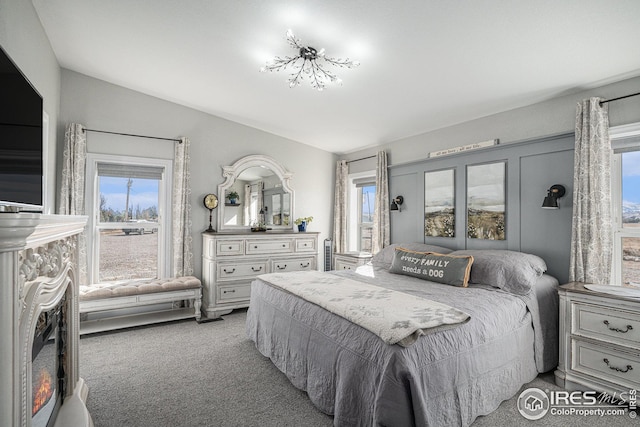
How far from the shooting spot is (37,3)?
104 inches

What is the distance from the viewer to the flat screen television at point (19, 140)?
148 cm

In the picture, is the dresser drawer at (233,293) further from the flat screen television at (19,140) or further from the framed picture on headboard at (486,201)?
the framed picture on headboard at (486,201)

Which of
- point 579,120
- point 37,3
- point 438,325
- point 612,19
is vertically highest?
point 37,3

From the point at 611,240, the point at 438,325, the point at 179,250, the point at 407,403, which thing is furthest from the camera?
the point at 179,250

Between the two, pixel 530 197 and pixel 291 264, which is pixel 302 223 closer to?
pixel 291 264

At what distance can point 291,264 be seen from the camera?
15.6 feet

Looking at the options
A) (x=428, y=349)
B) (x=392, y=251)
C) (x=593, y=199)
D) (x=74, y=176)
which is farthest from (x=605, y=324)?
(x=74, y=176)

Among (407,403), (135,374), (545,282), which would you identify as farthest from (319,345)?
(545,282)

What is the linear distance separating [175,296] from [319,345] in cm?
249

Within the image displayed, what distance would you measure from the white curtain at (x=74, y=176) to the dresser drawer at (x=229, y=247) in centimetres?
150

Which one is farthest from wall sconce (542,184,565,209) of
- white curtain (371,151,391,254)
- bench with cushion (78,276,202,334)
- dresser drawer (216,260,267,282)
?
bench with cushion (78,276,202,334)

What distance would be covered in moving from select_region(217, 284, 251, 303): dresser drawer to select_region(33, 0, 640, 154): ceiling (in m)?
2.41

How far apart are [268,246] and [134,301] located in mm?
1743

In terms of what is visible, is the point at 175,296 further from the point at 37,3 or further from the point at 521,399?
the point at 521,399
